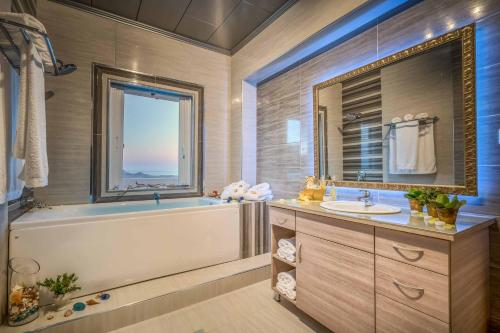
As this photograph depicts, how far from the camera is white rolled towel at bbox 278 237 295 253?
176 centimetres

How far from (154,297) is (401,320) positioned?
1545mm

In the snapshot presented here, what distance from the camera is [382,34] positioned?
169 centimetres

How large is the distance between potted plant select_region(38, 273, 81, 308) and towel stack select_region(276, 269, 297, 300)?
1454 millimetres

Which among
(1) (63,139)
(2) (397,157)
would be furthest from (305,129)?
(1) (63,139)

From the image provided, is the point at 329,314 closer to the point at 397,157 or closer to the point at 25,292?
the point at 397,157

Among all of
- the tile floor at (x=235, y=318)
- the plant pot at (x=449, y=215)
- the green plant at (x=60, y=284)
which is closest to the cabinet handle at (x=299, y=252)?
the tile floor at (x=235, y=318)

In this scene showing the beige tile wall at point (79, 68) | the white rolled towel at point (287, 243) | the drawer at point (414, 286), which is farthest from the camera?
the beige tile wall at point (79, 68)

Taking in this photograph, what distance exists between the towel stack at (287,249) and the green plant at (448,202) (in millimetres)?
945

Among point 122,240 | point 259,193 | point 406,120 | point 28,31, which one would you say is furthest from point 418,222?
point 28,31

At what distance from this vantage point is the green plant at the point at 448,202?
41.9 inches

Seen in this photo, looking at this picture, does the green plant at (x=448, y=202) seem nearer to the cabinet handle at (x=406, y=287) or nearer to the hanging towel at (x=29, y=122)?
the cabinet handle at (x=406, y=287)

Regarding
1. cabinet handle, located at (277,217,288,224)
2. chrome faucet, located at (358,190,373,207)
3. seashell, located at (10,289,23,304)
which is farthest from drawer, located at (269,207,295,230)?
seashell, located at (10,289,23,304)

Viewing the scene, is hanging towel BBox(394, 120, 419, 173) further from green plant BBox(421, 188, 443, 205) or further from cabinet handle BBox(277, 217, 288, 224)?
cabinet handle BBox(277, 217, 288, 224)

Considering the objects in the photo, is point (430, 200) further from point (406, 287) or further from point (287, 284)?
point (287, 284)
